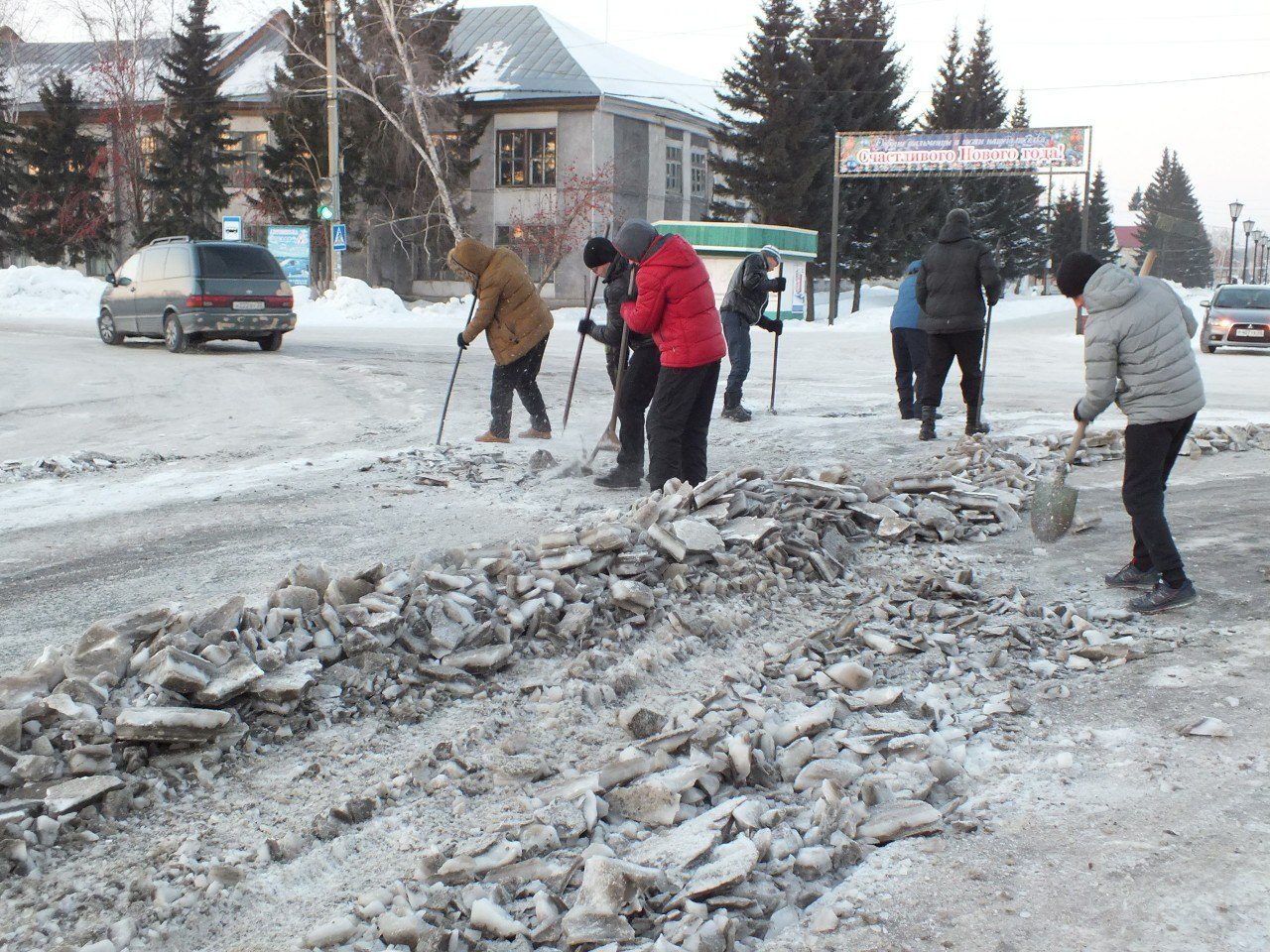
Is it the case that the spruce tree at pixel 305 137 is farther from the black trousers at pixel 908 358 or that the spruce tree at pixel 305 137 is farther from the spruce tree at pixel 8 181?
the black trousers at pixel 908 358

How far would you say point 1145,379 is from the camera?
16.4ft

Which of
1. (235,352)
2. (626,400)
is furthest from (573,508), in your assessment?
(235,352)

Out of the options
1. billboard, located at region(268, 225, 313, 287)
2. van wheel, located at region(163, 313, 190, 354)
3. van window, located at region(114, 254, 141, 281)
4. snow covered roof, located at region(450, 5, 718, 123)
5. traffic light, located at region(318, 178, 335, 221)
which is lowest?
van wheel, located at region(163, 313, 190, 354)

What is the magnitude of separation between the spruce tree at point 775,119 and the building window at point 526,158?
718 centimetres

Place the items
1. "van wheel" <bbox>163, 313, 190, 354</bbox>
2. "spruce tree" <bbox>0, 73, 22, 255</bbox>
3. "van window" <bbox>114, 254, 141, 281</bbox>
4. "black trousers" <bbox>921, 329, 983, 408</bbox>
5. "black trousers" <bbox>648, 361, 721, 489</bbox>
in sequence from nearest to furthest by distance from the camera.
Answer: "black trousers" <bbox>648, 361, 721, 489</bbox>
"black trousers" <bbox>921, 329, 983, 408</bbox>
"van wheel" <bbox>163, 313, 190, 354</bbox>
"van window" <bbox>114, 254, 141, 281</bbox>
"spruce tree" <bbox>0, 73, 22, 255</bbox>

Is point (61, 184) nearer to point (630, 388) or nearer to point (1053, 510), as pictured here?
point (630, 388)

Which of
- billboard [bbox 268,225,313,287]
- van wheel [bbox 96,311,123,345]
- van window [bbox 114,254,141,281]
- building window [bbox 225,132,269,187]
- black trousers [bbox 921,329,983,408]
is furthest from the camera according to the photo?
building window [bbox 225,132,269,187]

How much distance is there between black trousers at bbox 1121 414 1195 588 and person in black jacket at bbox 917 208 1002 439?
432cm

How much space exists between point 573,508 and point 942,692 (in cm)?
331

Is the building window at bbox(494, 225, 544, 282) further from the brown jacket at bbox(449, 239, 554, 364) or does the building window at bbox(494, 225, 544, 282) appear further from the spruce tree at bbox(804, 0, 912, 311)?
the brown jacket at bbox(449, 239, 554, 364)

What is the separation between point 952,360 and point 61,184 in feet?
135

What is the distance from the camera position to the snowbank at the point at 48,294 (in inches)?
1062

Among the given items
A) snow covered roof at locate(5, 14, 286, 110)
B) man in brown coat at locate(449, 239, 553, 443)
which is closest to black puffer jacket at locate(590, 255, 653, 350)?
man in brown coat at locate(449, 239, 553, 443)

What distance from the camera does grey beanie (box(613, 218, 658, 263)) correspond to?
6465 millimetres
